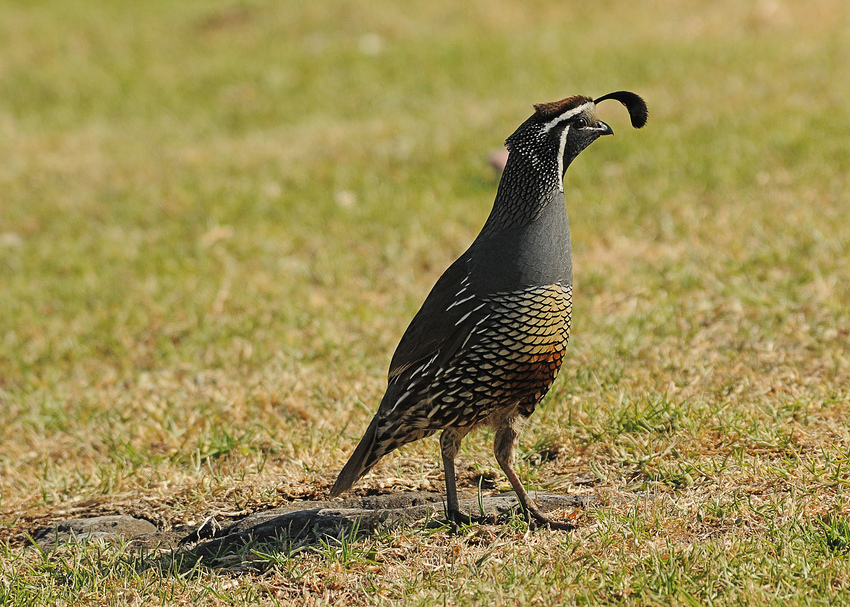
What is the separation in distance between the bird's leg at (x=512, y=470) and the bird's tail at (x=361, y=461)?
1.59ft

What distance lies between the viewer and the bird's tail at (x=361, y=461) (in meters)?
3.54

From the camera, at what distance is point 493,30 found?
12719 millimetres

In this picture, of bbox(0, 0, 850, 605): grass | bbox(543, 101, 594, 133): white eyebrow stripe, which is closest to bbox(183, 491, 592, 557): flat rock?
bbox(0, 0, 850, 605): grass

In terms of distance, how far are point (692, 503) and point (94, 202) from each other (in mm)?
6473

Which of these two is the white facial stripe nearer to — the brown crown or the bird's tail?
the brown crown

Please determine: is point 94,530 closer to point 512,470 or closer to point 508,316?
point 512,470

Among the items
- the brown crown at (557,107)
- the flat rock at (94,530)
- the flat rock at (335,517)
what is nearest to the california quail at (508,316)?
the brown crown at (557,107)

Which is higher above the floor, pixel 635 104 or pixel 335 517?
pixel 635 104

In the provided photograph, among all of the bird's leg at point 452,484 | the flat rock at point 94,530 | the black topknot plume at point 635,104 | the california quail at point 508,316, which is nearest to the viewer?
the california quail at point 508,316

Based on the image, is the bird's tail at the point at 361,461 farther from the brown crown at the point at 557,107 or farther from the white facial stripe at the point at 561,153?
the brown crown at the point at 557,107

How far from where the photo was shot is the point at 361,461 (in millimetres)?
3561

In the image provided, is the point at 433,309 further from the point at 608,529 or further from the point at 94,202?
the point at 94,202

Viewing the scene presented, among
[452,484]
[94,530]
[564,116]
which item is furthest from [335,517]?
[564,116]

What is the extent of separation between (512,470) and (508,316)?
691 millimetres
